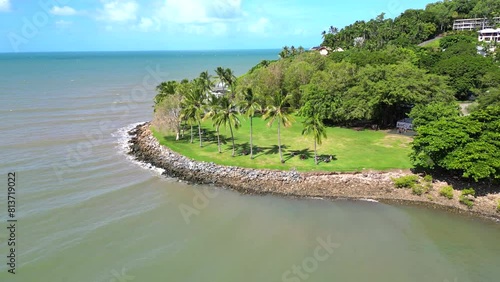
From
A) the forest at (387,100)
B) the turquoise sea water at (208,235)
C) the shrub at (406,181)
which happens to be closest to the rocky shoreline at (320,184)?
the shrub at (406,181)

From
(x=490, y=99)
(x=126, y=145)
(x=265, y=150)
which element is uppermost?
(x=490, y=99)

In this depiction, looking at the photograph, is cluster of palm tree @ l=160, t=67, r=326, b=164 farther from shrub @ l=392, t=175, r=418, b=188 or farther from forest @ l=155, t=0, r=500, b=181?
shrub @ l=392, t=175, r=418, b=188

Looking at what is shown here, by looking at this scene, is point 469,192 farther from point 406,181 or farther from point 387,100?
point 387,100

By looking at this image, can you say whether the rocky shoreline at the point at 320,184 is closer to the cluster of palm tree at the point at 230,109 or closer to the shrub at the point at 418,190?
the shrub at the point at 418,190

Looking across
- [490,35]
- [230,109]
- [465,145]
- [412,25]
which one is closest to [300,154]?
[230,109]

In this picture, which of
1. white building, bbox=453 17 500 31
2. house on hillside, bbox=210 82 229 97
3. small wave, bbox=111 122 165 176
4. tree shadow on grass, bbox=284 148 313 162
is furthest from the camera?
white building, bbox=453 17 500 31

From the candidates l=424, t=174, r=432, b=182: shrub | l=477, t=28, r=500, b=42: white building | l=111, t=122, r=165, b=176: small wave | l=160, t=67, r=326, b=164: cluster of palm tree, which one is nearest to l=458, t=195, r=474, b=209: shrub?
l=424, t=174, r=432, b=182: shrub
